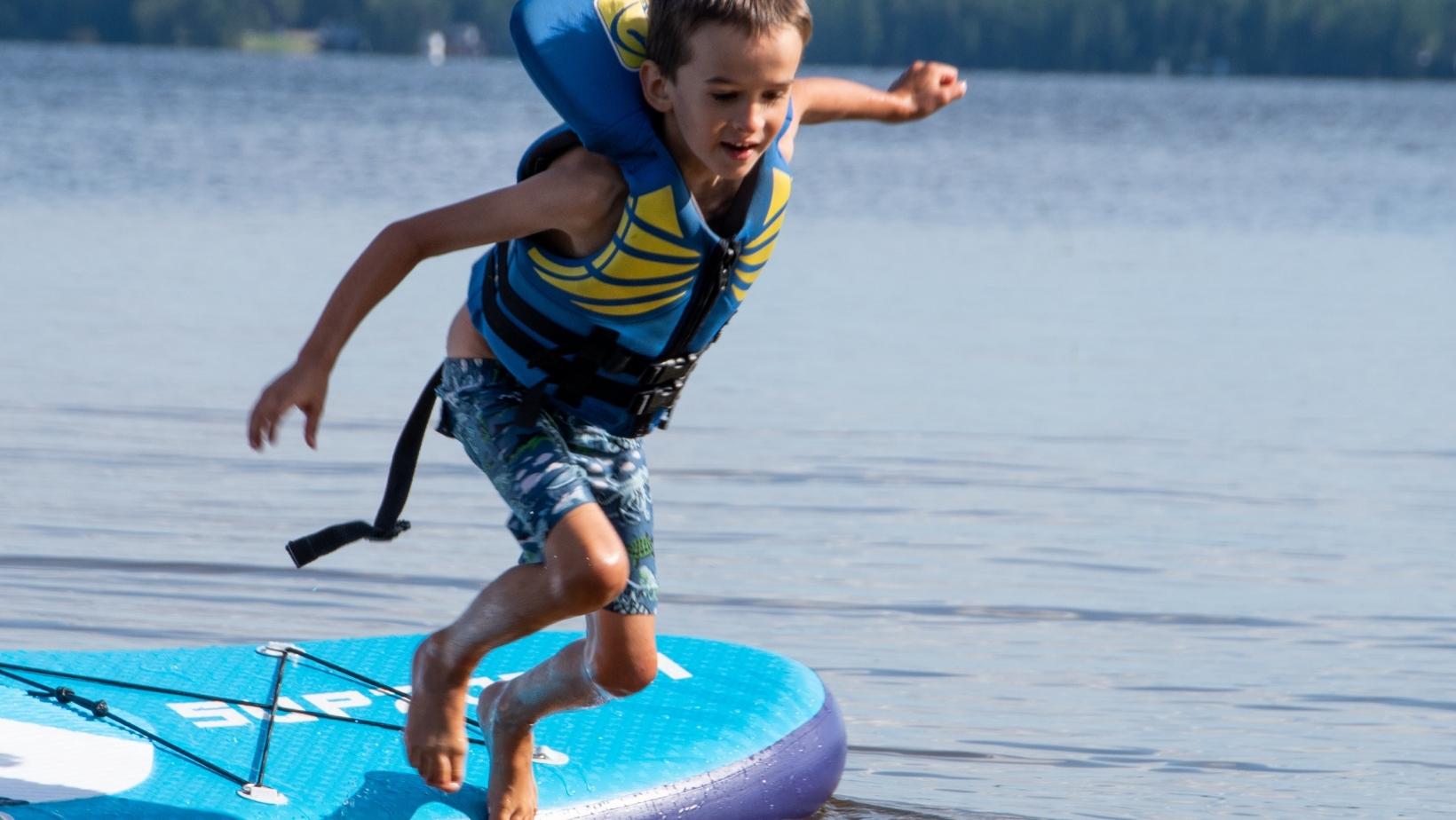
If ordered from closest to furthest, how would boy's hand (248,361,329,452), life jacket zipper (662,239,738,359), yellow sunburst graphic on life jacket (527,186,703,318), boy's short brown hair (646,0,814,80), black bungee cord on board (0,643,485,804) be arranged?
boy's hand (248,361,329,452) < boy's short brown hair (646,0,814,80) < yellow sunburst graphic on life jacket (527,186,703,318) < life jacket zipper (662,239,738,359) < black bungee cord on board (0,643,485,804)

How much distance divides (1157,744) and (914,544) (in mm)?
1802

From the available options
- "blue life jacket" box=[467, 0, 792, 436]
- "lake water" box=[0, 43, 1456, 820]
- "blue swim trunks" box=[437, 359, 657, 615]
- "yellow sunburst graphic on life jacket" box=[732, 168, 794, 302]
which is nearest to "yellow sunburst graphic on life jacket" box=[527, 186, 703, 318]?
"blue life jacket" box=[467, 0, 792, 436]

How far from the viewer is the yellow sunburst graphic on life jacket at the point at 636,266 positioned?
140 inches

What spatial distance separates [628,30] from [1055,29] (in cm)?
8215

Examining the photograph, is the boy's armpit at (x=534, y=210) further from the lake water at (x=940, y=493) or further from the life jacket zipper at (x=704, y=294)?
the lake water at (x=940, y=493)

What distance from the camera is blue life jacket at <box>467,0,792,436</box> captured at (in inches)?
141

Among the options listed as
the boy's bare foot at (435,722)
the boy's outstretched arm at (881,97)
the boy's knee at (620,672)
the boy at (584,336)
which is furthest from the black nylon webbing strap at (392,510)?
the boy's outstretched arm at (881,97)

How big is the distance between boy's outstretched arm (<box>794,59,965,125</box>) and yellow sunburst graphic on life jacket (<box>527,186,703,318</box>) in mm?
546

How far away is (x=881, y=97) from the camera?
4211 millimetres

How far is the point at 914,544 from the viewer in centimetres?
679

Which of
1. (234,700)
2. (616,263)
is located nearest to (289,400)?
(616,263)

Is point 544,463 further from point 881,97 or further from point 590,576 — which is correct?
point 881,97

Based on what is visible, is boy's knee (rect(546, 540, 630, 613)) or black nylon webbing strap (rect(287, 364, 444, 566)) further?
black nylon webbing strap (rect(287, 364, 444, 566))

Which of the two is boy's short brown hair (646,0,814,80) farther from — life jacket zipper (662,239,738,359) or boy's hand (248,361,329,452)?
boy's hand (248,361,329,452)
